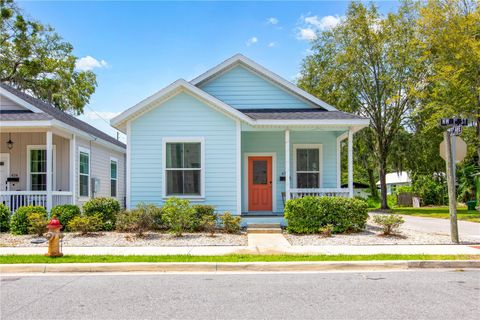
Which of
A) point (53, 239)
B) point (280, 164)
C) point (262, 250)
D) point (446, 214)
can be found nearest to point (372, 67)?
point (446, 214)

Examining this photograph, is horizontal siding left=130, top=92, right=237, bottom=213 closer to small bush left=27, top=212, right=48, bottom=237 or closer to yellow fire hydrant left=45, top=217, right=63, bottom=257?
small bush left=27, top=212, right=48, bottom=237

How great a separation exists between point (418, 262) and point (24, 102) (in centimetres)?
1248

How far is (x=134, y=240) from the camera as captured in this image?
11.5 m

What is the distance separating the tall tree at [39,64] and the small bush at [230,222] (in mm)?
24120

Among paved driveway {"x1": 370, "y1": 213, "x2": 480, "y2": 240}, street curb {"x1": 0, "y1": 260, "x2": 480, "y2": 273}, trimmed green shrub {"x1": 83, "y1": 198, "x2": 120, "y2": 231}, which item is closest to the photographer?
street curb {"x1": 0, "y1": 260, "x2": 480, "y2": 273}

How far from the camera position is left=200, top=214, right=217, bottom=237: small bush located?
1238 cm

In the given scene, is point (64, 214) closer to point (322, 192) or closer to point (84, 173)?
point (84, 173)

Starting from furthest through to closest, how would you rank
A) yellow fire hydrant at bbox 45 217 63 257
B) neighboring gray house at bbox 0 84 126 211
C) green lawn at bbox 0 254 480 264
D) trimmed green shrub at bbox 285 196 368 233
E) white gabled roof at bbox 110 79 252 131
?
white gabled roof at bbox 110 79 252 131 → neighboring gray house at bbox 0 84 126 211 → trimmed green shrub at bbox 285 196 368 233 → yellow fire hydrant at bbox 45 217 63 257 → green lawn at bbox 0 254 480 264

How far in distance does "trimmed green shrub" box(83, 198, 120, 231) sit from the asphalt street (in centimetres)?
554

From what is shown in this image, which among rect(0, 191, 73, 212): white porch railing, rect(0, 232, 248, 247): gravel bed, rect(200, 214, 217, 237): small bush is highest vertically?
rect(0, 191, 73, 212): white porch railing

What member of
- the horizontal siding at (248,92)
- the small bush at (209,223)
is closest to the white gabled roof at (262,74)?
the horizontal siding at (248,92)

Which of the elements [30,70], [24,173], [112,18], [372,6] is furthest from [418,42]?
[30,70]

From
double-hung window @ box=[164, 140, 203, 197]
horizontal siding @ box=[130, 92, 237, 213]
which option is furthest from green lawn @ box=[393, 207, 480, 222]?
double-hung window @ box=[164, 140, 203, 197]

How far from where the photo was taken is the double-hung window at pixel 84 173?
16188 mm
